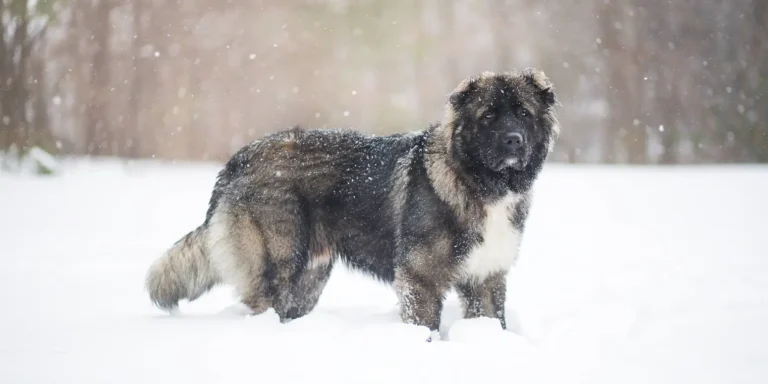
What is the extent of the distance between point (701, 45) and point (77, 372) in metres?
19.0

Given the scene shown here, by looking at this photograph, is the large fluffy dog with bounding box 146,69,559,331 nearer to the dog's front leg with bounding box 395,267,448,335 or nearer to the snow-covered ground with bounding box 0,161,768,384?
the dog's front leg with bounding box 395,267,448,335

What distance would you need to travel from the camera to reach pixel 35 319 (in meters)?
4.61

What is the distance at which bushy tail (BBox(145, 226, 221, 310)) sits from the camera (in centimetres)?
481

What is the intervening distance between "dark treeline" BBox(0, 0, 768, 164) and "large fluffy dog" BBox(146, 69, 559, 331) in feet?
44.3

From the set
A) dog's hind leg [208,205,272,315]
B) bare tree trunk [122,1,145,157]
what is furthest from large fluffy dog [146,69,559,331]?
bare tree trunk [122,1,145,157]

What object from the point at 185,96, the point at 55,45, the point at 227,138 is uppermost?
the point at 55,45

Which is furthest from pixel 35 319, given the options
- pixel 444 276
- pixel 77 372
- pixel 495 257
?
pixel 495 257

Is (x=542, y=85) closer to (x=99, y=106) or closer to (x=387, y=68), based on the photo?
(x=387, y=68)

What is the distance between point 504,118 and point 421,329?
1.54 meters

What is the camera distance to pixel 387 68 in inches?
806

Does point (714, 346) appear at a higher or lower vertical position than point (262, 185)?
lower

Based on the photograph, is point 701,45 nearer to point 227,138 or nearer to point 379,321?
point 227,138

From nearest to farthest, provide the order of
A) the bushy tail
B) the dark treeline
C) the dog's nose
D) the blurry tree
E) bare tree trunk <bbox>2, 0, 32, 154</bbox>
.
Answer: the dog's nose
the bushy tail
the blurry tree
bare tree trunk <bbox>2, 0, 32, 154</bbox>
the dark treeline

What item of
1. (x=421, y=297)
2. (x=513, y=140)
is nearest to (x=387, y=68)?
(x=513, y=140)
